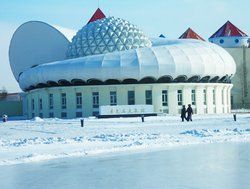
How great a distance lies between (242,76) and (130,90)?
1879 inches

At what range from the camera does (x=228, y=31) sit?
120m

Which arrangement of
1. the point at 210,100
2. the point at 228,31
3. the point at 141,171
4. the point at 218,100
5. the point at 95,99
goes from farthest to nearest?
the point at 228,31
the point at 218,100
the point at 210,100
the point at 95,99
the point at 141,171

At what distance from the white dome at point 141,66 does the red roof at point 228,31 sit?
5729 cm

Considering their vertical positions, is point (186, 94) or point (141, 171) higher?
point (186, 94)

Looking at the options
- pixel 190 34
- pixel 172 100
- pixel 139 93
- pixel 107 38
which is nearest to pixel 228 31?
pixel 190 34

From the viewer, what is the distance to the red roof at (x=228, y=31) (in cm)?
12006

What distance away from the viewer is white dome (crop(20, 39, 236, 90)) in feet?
195

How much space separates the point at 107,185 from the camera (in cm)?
1355

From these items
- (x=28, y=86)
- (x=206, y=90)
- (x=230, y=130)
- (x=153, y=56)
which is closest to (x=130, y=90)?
(x=153, y=56)

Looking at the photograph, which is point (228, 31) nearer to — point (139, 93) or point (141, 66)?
point (139, 93)

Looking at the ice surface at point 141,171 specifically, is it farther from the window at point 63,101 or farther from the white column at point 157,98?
the window at point 63,101

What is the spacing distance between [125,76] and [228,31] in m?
67.1

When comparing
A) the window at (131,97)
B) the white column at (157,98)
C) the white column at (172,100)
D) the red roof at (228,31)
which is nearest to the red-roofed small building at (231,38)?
the red roof at (228,31)

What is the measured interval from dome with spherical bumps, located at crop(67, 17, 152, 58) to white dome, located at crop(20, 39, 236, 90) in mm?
5361
